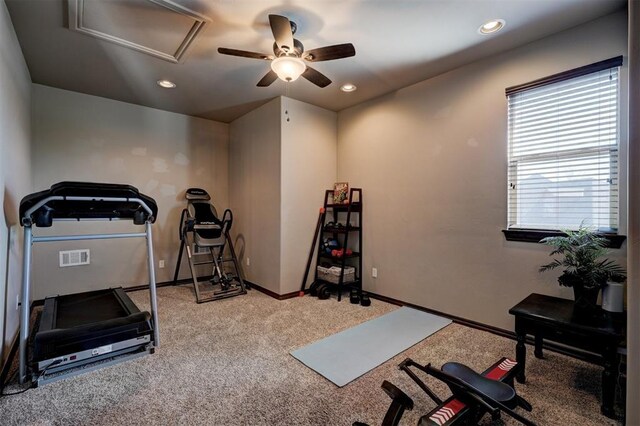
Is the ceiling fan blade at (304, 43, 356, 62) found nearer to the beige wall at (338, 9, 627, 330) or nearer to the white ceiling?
the white ceiling

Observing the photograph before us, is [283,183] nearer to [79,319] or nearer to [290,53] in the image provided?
[290,53]

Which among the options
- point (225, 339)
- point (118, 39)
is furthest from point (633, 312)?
point (118, 39)

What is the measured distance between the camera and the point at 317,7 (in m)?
2.19

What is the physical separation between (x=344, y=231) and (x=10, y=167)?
3346mm

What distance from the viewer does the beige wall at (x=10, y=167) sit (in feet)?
6.82

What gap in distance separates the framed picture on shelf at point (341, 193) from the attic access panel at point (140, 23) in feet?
8.29

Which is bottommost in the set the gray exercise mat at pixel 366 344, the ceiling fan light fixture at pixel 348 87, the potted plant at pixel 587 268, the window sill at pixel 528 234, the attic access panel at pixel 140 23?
the gray exercise mat at pixel 366 344

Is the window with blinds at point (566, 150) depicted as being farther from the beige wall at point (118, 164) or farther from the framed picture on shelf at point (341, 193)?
the beige wall at point (118, 164)

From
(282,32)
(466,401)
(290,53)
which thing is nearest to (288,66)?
(290,53)

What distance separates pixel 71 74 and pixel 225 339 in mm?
3388

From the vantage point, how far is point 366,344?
261 centimetres

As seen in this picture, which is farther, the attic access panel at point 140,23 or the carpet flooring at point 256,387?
the attic access panel at point 140,23

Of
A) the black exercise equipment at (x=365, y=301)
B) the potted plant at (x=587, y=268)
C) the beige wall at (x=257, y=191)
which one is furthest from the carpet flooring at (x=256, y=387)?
the beige wall at (x=257, y=191)

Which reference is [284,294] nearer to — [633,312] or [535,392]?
[535,392]
